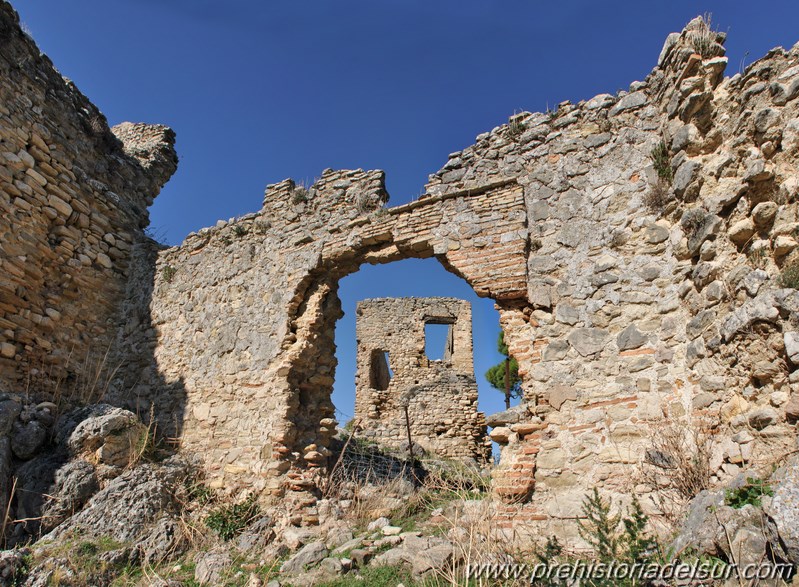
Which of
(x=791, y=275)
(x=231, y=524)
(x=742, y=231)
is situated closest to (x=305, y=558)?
(x=231, y=524)

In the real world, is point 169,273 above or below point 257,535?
above

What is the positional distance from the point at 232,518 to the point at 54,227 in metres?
5.23

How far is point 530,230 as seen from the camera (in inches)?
231

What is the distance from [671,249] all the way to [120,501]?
6.07m

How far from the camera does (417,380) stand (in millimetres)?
15547

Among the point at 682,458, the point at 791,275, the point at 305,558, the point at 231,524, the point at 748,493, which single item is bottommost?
the point at 305,558

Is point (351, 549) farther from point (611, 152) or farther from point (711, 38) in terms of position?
point (711, 38)

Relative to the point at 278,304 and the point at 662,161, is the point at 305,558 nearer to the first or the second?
the point at 278,304

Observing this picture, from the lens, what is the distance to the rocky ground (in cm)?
334

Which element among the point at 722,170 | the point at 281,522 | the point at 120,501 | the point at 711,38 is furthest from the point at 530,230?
the point at 120,501

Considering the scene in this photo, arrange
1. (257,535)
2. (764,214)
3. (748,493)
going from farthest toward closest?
(257,535), (764,214), (748,493)

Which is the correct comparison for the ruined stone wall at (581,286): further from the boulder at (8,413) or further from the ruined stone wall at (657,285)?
the boulder at (8,413)

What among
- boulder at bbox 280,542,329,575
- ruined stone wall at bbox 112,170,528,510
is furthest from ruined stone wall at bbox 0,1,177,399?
boulder at bbox 280,542,329,575

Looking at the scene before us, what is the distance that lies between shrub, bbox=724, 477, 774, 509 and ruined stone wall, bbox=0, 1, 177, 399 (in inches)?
309
